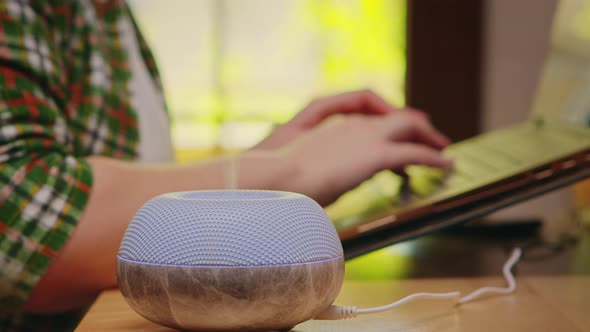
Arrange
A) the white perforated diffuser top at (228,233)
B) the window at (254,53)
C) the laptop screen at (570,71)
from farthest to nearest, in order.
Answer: the window at (254,53) < the laptop screen at (570,71) < the white perforated diffuser top at (228,233)

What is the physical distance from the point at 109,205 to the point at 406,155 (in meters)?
0.25

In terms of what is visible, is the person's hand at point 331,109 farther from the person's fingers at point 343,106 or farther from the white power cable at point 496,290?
the white power cable at point 496,290

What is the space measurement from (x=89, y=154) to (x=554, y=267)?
43cm

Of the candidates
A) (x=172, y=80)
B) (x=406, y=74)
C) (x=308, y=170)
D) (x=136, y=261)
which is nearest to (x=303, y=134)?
(x=308, y=170)

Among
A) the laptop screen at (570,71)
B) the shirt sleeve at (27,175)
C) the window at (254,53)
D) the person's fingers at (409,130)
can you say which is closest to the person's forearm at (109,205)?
the shirt sleeve at (27,175)

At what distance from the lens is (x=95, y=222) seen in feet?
1.49

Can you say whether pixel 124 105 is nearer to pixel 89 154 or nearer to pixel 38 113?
pixel 89 154

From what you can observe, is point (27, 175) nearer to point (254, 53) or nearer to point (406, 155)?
point (406, 155)

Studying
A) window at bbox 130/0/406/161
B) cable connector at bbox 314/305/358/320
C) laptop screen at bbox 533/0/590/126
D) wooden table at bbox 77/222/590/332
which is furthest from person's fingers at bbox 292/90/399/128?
window at bbox 130/0/406/161

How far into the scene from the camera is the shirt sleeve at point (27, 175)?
433mm

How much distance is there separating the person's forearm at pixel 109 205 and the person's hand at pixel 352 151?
0.02 metres

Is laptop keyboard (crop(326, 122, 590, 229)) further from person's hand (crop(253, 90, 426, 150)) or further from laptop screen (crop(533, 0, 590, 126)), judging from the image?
laptop screen (crop(533, 0, 590, 126))

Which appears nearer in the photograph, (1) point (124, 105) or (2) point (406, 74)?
(1) point (124, 105)

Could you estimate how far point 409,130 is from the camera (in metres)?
0.60
